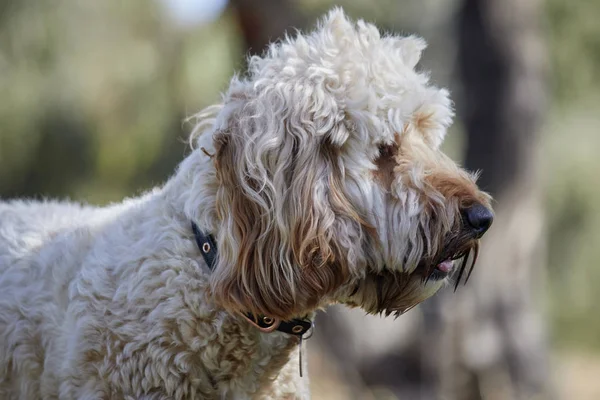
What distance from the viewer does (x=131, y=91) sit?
34.4 feet

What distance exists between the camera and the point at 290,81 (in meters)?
3.19

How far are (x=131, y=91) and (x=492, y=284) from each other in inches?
202

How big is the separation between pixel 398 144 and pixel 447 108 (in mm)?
315

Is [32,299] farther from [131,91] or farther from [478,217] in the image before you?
[131,91]

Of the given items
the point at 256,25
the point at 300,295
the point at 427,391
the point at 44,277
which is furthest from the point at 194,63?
the point at 300,295

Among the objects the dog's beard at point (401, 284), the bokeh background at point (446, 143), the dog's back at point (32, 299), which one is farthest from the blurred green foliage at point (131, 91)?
the dog's beard at point (401, 284)

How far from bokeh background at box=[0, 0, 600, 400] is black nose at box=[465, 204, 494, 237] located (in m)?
2.91

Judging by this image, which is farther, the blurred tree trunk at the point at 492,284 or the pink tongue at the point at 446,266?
the blurred tree trunk at the point at 492,284

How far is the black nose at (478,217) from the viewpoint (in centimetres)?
304

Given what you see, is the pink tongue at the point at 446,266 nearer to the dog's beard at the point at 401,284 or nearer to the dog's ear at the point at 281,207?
the dog's beard at the point at 401,284

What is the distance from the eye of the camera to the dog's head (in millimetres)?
3066

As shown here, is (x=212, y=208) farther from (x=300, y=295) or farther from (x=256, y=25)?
(x=256, y=25)

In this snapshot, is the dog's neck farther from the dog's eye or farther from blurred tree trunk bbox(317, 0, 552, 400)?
blurred tree trunk bbox(317, 0, 552, 400)

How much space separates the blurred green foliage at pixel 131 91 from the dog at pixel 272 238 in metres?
6.20
